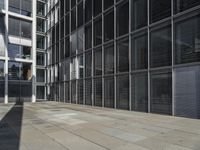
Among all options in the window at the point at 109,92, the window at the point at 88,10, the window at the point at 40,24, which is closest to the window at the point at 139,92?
the window at the point at 109,92

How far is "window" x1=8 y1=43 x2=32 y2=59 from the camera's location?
31.8 metres

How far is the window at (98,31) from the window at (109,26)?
104 centimetres

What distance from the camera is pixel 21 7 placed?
33875 millimetres

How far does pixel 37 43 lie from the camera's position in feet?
122

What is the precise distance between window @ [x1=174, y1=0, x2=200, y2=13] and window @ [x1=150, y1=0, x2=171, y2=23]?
528mm

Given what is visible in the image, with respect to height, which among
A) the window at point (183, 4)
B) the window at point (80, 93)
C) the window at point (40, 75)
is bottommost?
the window at point (80, 93)

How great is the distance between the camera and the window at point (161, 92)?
13969 mm

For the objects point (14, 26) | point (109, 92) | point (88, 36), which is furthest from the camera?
point (14, 26)

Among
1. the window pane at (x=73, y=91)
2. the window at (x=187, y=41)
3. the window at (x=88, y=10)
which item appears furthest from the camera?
the window pane at (x=73, y=91)

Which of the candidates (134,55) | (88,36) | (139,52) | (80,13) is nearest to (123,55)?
(134,55)

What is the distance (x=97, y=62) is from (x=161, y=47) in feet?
27.9

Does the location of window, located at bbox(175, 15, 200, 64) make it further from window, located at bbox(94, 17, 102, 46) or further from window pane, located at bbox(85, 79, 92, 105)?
window pane, located at bbox(85, 79, 92, 105)

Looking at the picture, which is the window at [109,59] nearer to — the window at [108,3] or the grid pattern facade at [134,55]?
the grid pattern facade at [134,55]

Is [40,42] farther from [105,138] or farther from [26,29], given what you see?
[105,138]
